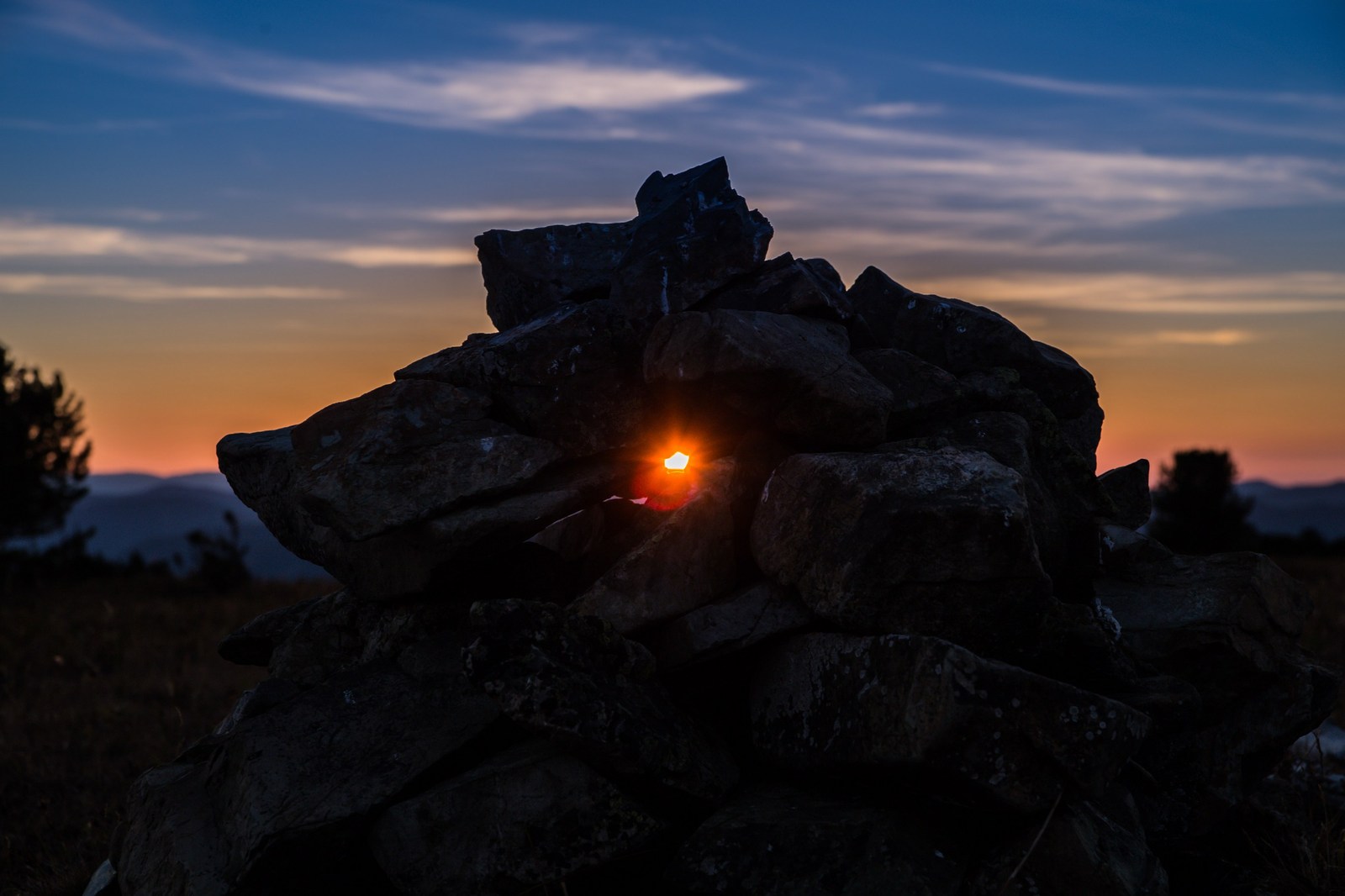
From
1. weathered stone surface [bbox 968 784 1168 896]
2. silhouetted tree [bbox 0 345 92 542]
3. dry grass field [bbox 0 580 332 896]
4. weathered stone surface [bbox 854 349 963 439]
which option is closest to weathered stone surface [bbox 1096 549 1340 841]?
weathered stone surface [bbox 968 784 1168 896]

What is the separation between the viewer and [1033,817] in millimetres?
6828

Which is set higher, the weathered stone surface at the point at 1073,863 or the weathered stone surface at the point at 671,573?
the weathered stone surface at the point at 671,573

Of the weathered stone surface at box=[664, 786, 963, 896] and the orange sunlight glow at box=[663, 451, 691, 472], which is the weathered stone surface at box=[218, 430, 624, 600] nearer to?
the orange sunlight glow at box=[663, 451, 691, 472]

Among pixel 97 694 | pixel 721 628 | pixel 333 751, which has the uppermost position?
pixel 721 628

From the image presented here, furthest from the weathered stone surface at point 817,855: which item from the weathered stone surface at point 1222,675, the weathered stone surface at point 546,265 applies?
the weathered stone surface at point 546,265

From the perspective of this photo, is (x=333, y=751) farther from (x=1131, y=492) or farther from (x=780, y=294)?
(x=1131, y=492)

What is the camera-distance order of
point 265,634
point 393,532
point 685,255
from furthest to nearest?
point 265,634 → point 685,255 → point 393,532

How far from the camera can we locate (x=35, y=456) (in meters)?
35.8

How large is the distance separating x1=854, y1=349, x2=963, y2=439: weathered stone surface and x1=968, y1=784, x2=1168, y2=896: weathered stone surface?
11.1 ft

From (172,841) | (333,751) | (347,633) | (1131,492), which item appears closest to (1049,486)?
(1131,492)

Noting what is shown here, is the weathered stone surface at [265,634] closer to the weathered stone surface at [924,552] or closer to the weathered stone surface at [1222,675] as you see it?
the weathered stone surface at [924,552]

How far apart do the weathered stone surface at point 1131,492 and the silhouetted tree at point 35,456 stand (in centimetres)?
3548

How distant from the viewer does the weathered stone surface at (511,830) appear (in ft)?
23.0

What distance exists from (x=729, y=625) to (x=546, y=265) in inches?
168
